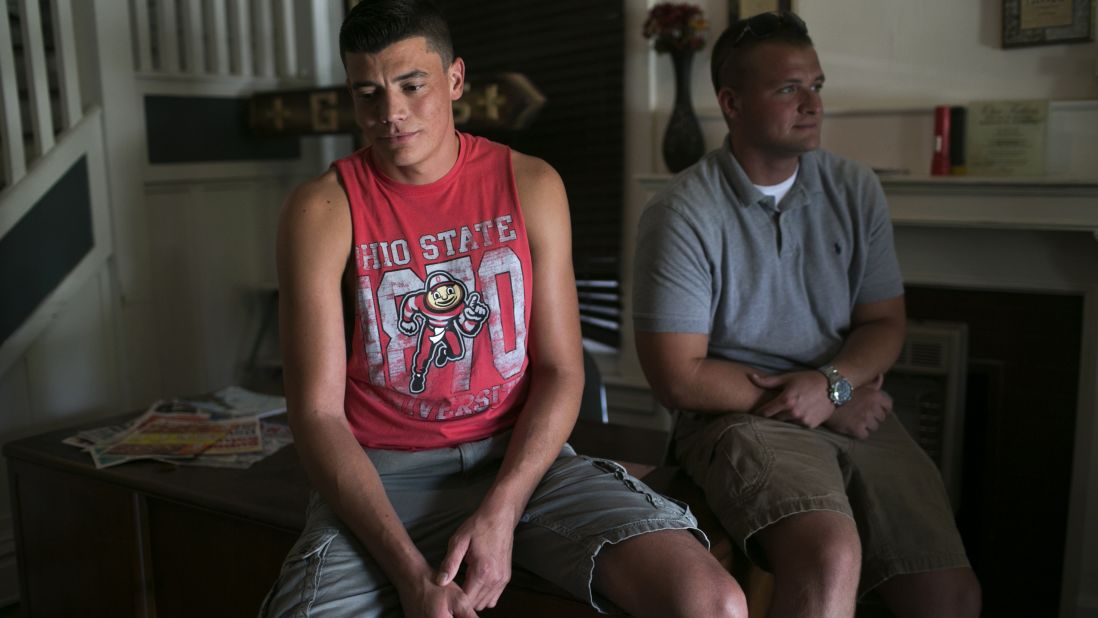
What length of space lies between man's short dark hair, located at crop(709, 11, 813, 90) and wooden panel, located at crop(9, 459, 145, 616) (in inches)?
61.2

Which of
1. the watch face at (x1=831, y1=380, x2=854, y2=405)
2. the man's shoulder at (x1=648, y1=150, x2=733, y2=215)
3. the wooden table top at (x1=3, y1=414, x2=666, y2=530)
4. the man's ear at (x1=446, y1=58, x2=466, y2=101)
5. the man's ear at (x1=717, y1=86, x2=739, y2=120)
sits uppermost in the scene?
the man's ear at (x1=446, y1=58, x2=466, y2=101)

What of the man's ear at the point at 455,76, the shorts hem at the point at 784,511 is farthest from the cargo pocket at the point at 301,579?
the man's ear at the point at 455,76

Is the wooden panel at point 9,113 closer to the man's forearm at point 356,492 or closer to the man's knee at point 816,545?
the man's forearm at point 356,492

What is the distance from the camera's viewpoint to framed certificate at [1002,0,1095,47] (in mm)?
2537

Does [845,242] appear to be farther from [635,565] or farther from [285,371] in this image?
[285,371]

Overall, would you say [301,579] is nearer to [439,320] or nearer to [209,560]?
[439,320]

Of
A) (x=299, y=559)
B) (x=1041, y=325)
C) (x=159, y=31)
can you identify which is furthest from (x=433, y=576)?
(x=159, y=31)

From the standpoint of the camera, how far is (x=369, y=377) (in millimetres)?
1660

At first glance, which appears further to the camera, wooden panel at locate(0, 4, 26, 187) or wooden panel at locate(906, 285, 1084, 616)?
wooden panel at locate(0, 4, 26, 187)

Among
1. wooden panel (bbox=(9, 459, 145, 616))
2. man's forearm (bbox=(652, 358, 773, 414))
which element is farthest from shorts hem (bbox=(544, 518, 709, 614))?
wooden panel (bbox=(9, 459, 145, 616))

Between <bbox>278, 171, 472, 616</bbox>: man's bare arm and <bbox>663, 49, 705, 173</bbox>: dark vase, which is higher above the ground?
<bbox>663, 49, 705, 173</bbox>: dark vase

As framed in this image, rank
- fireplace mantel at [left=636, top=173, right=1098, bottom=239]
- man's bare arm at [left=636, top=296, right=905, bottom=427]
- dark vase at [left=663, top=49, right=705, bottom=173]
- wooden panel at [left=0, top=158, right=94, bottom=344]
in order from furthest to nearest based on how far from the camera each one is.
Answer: dark vase at [left=663, top=49, right=705, bottom=173]
wooden panel at [left=0, top=158, right=94, bottom=344]
fireplace mantel at [left=636, top=173, right=1098, bottom=239]
man's bare arm at [left=636, top=296, right=905, bottom=427]

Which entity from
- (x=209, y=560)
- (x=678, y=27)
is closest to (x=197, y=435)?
(x=209, y=560)

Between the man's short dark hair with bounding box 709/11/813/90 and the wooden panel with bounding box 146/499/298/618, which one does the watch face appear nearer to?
the man's short dark hair with bounding box 709/11/813/90
